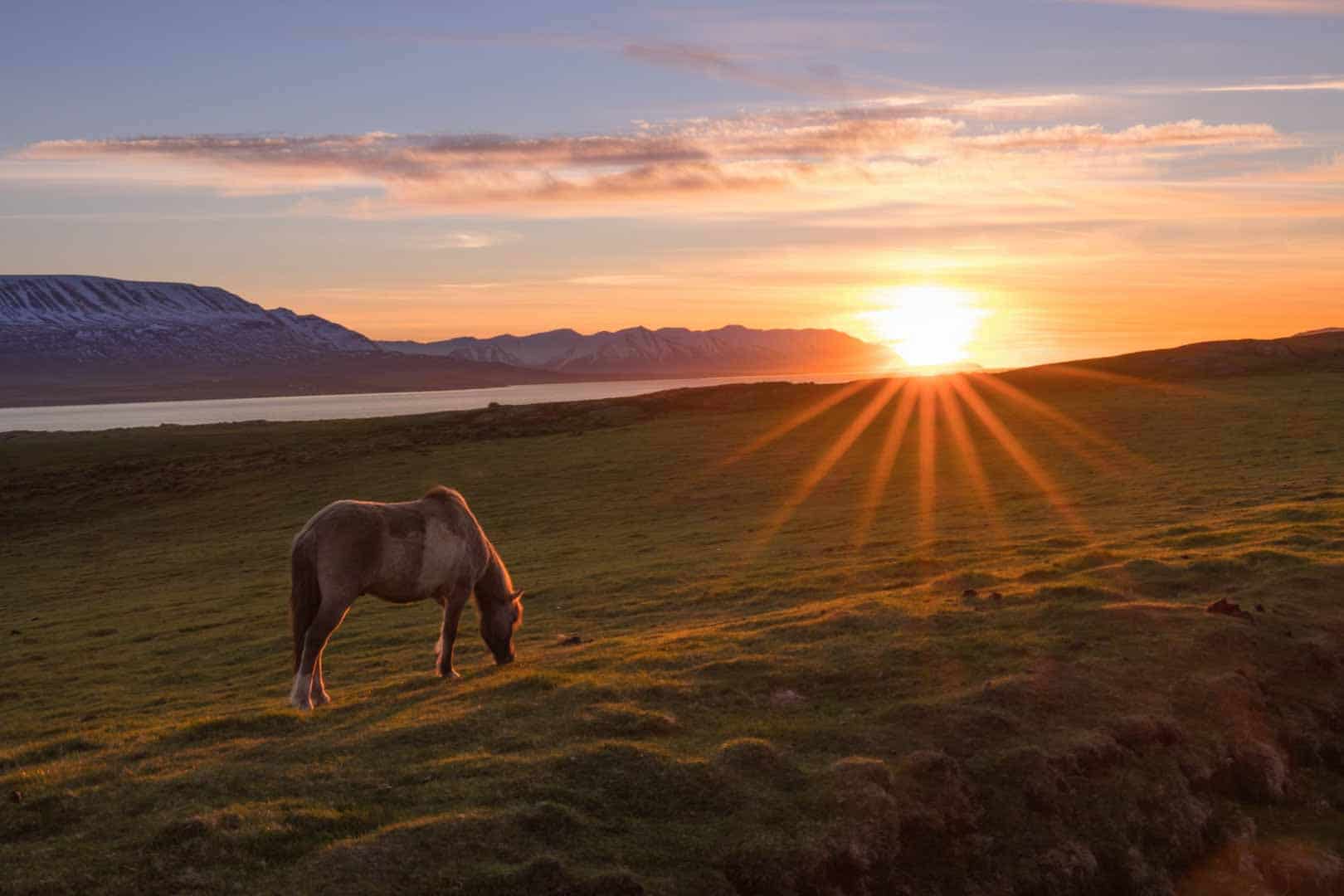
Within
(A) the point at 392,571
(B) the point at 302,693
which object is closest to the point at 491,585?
(A) the point at 392,571

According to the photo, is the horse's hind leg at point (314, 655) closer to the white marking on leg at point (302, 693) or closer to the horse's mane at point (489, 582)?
the white marking on leg at point (302, 693)

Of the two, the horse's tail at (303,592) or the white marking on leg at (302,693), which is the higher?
the horse's tail at (303,592)

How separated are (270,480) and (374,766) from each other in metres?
45.5

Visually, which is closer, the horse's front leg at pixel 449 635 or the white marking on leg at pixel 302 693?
the white marking on leg at pixel 302 693

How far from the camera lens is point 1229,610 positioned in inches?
585

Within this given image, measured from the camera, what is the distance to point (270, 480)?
52406 mm

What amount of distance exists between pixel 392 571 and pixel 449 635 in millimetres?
1323

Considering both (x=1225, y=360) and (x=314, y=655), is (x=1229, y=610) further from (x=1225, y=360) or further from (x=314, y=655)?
(x=1225, y=360)

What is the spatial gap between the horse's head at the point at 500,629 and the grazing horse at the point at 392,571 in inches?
0.5

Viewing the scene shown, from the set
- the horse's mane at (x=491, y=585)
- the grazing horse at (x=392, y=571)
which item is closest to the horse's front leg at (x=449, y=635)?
the grazing horse at (x=392, y=571)

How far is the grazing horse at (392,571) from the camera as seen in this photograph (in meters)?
13.7

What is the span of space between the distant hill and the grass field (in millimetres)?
43344

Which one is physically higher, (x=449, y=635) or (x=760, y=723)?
(x=449, y=635)

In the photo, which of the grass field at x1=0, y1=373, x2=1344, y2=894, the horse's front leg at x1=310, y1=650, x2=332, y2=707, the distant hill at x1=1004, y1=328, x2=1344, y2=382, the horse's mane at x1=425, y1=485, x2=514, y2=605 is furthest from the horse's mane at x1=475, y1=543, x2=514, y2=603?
the distant hill at x1=1004, y1=328, x2=1344, y2=382
